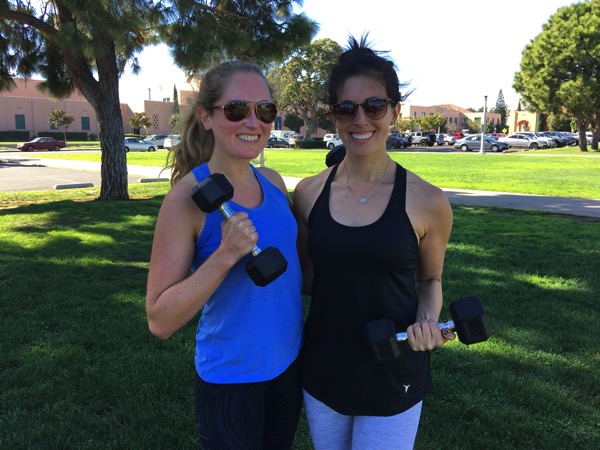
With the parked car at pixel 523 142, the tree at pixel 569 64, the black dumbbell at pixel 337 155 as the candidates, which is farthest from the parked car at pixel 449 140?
the black dumbbell at pixel 337 155

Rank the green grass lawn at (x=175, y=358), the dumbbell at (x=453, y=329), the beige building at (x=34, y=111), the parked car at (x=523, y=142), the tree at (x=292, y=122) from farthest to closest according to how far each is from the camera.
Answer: the tree at (x=292, y=122), the beige building at (x=34, y=111), the parked car at (x=523, y=142), the green grass lawn at (x=175, y=358), the dumbbell at (x=453, y=329)

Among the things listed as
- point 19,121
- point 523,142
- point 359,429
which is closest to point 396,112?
point 359,429

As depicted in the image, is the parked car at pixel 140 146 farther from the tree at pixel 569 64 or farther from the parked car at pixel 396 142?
the tree at pixel 569 64

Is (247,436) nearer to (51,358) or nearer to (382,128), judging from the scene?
(382,128)

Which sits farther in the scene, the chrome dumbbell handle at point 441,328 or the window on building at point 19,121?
the window on building at point 19,121

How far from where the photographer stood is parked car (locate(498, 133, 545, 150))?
152ft

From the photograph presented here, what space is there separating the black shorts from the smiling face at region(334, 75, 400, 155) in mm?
877

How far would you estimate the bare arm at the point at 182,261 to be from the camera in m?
1.50

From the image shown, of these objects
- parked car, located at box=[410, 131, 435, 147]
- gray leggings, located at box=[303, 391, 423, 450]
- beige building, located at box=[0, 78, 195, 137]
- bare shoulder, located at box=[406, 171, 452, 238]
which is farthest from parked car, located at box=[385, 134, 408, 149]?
gray leggings, located at box=[303, 391, 423, 450]

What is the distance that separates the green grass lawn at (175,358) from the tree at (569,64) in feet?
114

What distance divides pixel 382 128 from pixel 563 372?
2.69m

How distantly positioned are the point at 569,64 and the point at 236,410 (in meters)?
42.7

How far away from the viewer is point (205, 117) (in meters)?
1.84

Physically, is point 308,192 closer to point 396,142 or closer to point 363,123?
point 363,123
